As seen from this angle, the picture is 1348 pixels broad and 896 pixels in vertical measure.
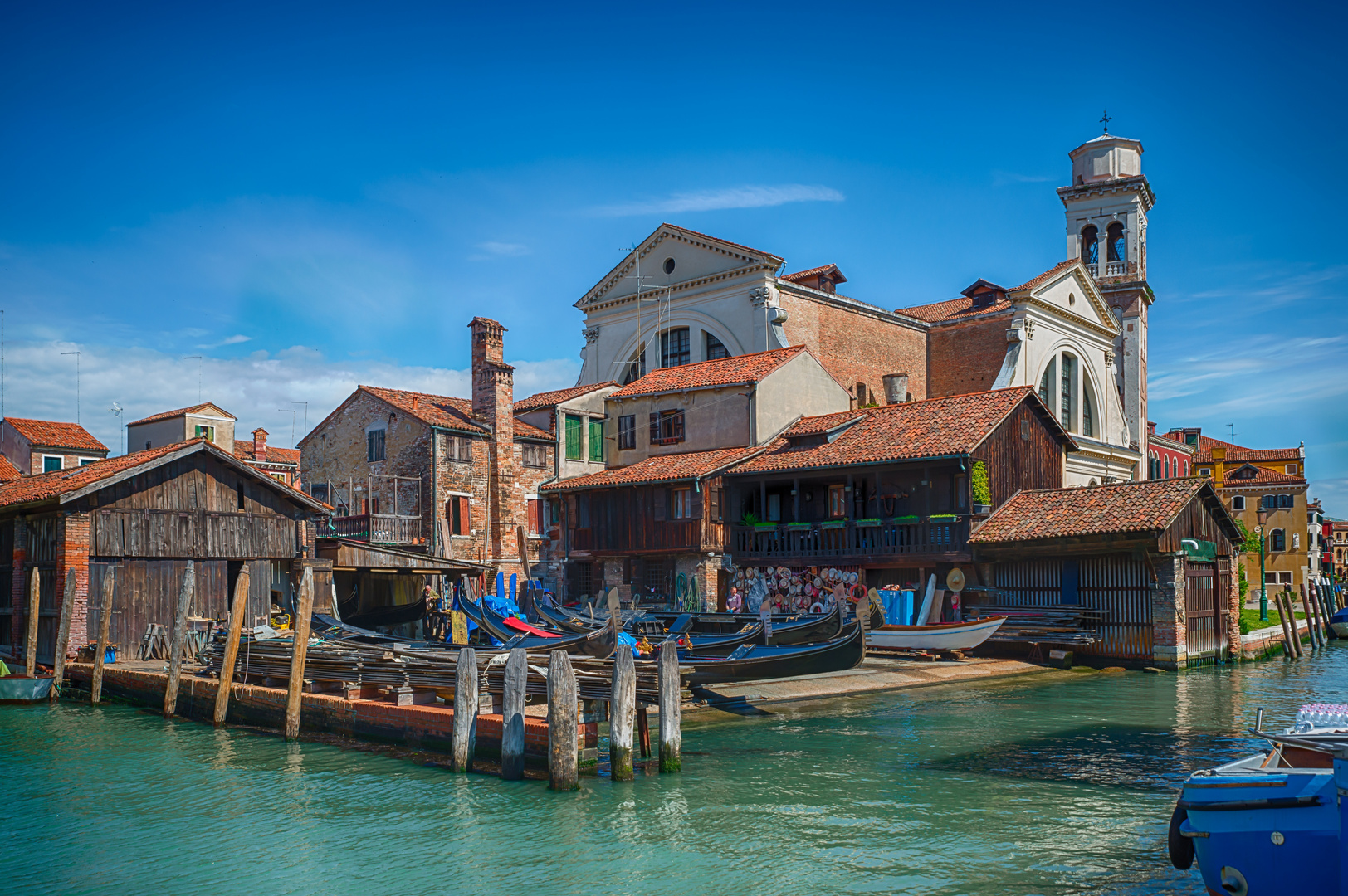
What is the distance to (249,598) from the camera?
22875 millimetres

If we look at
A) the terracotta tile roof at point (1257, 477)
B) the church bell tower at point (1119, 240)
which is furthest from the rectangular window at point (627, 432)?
the terracotta tile roof at point (1257, 477)

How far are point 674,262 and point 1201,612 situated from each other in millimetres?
20934

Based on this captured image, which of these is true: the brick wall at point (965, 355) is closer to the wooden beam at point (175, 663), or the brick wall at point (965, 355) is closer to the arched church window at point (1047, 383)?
the arched church window at point (1047, 383)

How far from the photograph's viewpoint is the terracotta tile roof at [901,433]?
1049 inches

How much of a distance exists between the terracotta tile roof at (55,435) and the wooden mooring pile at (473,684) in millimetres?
25317

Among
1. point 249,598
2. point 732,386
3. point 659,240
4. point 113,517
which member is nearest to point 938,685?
point 732,386

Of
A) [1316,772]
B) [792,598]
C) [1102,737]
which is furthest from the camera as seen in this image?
[792,598]

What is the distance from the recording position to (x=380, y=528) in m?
30.6

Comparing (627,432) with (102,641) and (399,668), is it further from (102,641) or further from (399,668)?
(399,668)

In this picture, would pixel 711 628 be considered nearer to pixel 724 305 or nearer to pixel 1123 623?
pixel 1123 623

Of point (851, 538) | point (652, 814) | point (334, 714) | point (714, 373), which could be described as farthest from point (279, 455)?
point (652, 814)

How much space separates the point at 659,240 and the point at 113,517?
22.5 metres

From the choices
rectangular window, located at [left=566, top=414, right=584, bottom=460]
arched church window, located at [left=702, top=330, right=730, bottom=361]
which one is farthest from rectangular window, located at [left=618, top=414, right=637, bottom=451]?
arched church window, located at [left=702, top=330, right=730, bottom=361]

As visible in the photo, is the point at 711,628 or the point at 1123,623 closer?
the point at 1123,623
